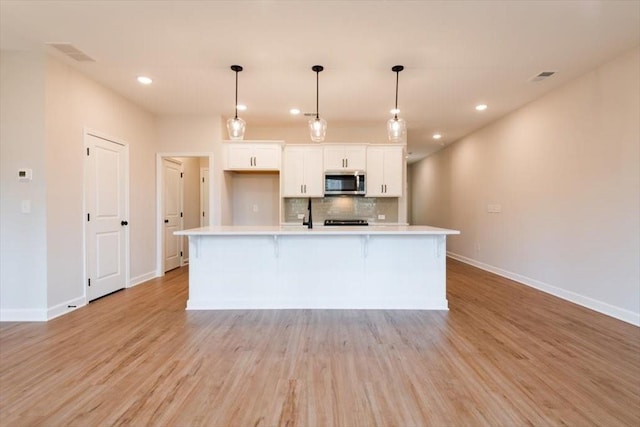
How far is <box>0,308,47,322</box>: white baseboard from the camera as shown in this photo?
10.4ft

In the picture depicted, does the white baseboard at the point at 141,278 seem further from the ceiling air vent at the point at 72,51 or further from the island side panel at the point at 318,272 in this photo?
the ceiling air vent at the point at 72,51

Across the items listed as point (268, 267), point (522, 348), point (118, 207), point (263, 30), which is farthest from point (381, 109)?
point (118, 207)

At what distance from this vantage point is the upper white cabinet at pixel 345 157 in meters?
5.57

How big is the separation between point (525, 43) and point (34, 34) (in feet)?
15.2

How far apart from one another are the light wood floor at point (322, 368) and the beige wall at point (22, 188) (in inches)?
14.6

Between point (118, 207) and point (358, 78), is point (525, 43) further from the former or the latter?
point (118, 207)

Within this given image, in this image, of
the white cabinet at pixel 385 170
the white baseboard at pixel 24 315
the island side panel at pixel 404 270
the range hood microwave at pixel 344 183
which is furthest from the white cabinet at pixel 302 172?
the white baseboard at pixel 24 315

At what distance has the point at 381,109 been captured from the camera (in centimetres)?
502

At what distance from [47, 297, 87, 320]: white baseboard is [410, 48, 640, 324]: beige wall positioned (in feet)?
19.2

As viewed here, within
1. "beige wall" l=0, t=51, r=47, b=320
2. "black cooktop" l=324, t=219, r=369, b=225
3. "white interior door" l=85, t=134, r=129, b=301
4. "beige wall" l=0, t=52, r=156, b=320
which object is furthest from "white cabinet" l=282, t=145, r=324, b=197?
"beige wall" l=0, t=51, r=47, b=320

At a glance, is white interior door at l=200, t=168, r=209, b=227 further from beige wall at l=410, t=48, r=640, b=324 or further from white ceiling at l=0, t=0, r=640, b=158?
beige wall at l=410, t=48, r=640, b=324

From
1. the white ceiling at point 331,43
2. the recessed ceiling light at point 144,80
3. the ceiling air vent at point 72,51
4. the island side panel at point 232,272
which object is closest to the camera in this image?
the white ceiling at point 331,43

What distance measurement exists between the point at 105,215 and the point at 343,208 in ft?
12.5

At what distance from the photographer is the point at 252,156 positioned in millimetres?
5430
